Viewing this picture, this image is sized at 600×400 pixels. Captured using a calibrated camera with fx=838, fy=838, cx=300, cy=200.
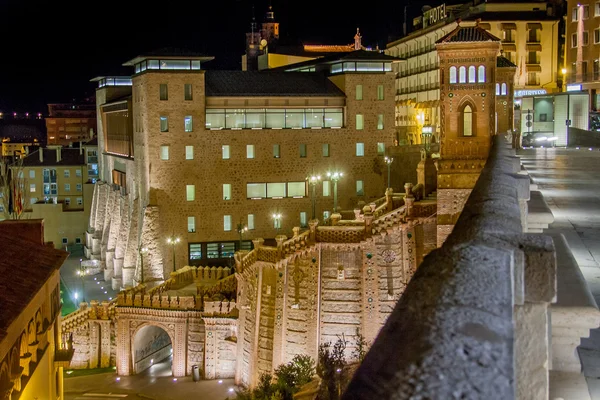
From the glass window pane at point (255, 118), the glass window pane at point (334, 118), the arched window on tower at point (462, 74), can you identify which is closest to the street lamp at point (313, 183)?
the glass window pane at point (334, 118)

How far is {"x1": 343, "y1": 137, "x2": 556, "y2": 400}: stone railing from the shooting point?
7.57ft

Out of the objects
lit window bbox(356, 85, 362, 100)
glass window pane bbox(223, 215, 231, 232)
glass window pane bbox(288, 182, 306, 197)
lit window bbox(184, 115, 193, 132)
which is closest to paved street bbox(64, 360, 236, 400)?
glass window pane bbox(223, 215, 231, 232)

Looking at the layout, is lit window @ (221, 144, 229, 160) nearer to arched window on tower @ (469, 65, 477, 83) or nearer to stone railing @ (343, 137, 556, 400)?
arched window on tower @ (469, 65, 477, 83)

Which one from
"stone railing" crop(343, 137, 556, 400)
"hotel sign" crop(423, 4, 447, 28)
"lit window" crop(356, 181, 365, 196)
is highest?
"hotel sign" crop(423, 4, 447, 28)

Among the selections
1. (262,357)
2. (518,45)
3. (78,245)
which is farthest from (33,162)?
(262,357)

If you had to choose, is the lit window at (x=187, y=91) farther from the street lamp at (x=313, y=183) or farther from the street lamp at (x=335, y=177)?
the street lamp at (x=335, y=177)

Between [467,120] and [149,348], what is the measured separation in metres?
18.4

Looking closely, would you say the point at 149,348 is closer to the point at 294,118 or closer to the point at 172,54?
the point at 294,118

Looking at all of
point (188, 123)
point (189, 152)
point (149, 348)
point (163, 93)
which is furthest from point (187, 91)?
point (149, 348)

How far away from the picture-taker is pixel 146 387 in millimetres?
35250

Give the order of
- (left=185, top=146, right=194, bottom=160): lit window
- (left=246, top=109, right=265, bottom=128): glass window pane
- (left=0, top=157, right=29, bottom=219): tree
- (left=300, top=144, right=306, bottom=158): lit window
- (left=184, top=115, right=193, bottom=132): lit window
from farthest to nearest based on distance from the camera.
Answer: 1. (left=0, top=157, right=29, bottom=219): tree
2. (left=300, top=144, right=306, bottom=158): lit window
3. (left=246, top=109, right=265, bottom=128): glass window pane
4. (left=185, top=146, right=194, bottom=160): lit window
5. (left=184, top=115, right=193, bottom=132): lit window

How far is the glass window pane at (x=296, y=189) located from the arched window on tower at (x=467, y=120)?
19.0 meters

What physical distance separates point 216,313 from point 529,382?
1284 inches

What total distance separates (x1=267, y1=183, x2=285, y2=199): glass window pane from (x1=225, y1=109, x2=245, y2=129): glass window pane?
149 inches
